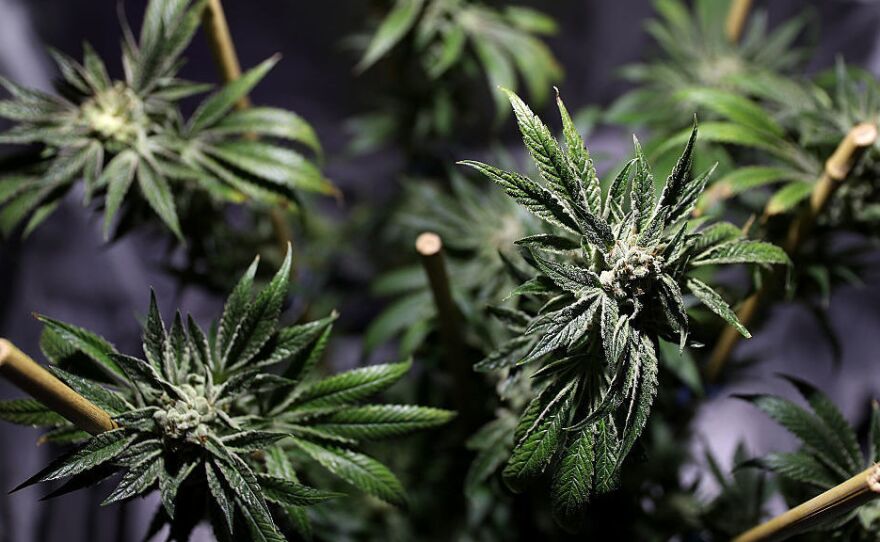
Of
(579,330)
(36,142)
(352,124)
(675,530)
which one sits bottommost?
(675,530)

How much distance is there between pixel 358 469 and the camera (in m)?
0.76

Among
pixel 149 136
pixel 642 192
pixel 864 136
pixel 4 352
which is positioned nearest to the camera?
pixel 4 352

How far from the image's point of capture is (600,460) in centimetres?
65

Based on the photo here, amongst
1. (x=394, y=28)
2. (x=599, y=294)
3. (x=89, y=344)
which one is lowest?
(x=599, y=294)

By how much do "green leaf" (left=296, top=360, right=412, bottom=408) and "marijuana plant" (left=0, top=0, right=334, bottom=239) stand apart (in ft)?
0.76

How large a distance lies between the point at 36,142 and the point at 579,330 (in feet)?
2.16

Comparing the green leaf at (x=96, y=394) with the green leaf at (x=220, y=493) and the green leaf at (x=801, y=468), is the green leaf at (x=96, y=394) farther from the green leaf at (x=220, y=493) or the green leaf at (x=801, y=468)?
the green leaf at (x=801, y=468)

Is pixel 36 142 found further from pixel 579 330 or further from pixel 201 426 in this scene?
pixel 579 330

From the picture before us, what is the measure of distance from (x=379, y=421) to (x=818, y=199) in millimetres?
528

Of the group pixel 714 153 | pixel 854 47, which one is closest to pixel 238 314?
pixel 714 153

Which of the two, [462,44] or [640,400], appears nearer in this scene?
[640,400]

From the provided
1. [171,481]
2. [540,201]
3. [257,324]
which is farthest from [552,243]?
Answer: [171,481]

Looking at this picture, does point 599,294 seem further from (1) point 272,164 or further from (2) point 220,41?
(2) point 220,41

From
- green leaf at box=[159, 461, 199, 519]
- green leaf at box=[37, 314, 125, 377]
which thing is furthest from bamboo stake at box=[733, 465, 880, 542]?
green leaf at box=[37, 314, 125, 377]
